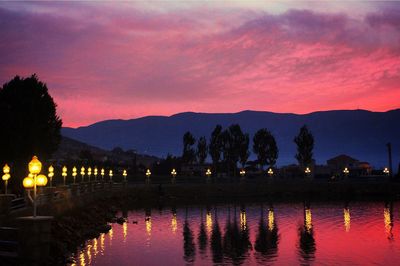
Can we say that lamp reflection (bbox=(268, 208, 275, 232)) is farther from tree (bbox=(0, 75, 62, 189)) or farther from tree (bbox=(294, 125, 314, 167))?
tree (bbox=(294, 125, 314, 167))

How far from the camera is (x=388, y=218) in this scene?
70.1 m

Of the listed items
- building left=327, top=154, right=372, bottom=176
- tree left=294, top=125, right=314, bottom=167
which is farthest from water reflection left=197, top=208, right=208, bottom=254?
building left=327, top=154, right=372, bottom=176

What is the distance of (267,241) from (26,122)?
3447cm

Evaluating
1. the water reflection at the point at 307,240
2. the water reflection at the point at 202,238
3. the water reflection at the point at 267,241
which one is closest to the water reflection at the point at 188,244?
the water reflection at the point at 202,238

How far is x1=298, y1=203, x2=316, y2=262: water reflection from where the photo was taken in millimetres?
43719

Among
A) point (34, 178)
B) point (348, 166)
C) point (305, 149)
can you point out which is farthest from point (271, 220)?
point (348, 166)

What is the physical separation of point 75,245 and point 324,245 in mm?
21796

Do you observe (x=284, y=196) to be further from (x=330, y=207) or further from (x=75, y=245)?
(x=75, y=245)

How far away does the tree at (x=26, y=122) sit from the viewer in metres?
65.6

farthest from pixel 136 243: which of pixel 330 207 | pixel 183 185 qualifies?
pixel 183 185

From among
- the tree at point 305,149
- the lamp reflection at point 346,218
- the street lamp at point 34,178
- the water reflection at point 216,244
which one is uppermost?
the tree at point 305,149

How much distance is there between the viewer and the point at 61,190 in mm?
53781

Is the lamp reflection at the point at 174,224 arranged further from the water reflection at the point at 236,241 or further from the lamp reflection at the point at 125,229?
the water reflection at the point at 236,241

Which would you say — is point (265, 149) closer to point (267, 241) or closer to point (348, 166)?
point (348, 166)
